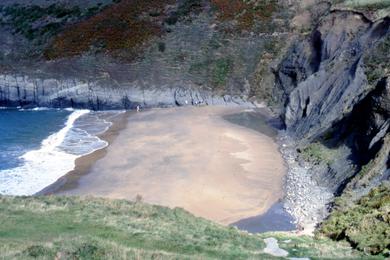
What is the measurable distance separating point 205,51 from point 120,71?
746 centimetres

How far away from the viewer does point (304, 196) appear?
28000mm

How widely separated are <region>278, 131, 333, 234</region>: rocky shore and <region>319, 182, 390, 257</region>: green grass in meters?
1.03

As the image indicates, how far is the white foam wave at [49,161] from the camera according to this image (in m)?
30.5

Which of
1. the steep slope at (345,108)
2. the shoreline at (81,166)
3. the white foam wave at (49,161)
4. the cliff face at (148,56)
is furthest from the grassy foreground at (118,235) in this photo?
the cliff face at (148,56)

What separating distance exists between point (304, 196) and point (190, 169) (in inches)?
275

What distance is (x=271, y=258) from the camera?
1645 cm

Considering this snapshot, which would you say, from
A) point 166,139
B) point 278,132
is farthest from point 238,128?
A: point 166,139

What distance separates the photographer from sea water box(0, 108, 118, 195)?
31.7 metres

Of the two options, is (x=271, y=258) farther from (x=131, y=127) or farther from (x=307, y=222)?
(x=131, y=127)

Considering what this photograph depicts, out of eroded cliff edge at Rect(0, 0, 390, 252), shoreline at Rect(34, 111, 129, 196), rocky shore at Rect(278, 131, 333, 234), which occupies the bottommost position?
rocky shore at Rect(278, 131, 333, 234)

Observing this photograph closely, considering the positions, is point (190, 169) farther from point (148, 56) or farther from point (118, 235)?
point (148, 56)

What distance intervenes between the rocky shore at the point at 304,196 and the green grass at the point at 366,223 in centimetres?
103

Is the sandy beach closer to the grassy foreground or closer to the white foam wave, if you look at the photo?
the white foam wave

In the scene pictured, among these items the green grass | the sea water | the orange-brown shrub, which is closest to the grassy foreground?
the green grass
